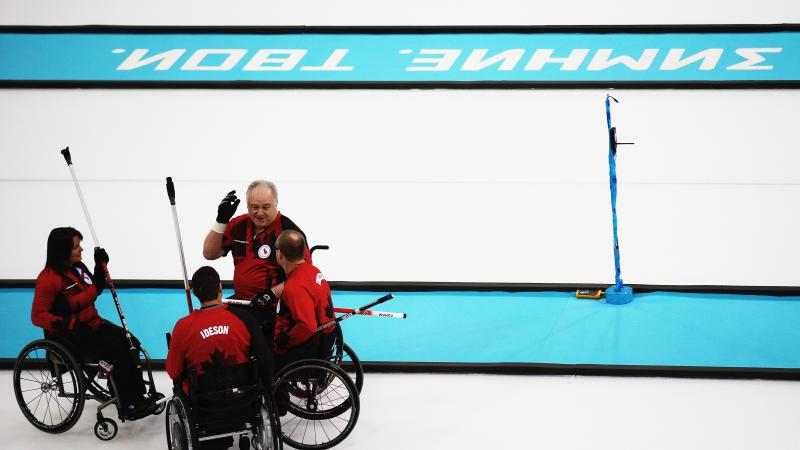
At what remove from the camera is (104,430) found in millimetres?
3309

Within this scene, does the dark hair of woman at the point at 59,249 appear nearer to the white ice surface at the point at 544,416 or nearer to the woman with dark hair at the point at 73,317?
the woman with dark hair at the point at 73,317

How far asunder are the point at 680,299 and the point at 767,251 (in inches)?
34.7

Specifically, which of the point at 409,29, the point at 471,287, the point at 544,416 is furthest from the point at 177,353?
the point at 409,29

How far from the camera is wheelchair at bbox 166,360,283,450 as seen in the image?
2744mm

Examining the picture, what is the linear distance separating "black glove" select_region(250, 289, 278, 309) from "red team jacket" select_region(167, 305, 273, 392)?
55 centimetres

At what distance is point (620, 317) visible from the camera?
14.6 ft

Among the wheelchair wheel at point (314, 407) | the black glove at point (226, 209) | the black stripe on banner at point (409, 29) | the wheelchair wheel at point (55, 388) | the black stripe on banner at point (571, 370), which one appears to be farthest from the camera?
the black stripe on banner at point (409, 29)

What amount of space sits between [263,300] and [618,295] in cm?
227

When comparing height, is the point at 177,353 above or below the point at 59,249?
below

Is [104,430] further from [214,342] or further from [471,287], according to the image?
[471,287]

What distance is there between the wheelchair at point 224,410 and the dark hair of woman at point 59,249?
0.90m

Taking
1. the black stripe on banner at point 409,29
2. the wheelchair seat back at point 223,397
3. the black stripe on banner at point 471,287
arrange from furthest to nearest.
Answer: the black stripe on banner at point 409,29 → the black stripe on banner at point 471,287 → the wheelchair seat back at point 223,397

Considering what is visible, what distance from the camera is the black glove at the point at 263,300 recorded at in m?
3.40

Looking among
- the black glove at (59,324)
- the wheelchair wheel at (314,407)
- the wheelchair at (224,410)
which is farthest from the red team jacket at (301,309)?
the black glove at (59,324)
